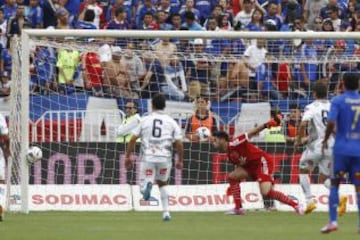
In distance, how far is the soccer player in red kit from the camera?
70.6 feet

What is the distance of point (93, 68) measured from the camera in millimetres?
23781

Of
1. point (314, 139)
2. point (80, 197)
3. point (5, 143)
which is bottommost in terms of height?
point (80, 197)

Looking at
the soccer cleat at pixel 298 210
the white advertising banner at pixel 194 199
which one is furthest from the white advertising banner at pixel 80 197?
the soccer cleat at pixel 298 210

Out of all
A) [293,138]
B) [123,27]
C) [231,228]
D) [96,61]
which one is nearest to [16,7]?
[123,27]

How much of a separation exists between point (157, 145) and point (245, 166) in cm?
220

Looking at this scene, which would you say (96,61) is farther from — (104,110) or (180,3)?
(180,3)

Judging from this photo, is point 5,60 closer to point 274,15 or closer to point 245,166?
point 274,15

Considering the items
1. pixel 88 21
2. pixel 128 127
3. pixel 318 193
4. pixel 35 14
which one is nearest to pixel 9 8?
pixel 35 14

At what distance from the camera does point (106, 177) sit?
23.2m

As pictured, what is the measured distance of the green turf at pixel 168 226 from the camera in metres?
16.2

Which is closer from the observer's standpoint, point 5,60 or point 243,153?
point 243,153

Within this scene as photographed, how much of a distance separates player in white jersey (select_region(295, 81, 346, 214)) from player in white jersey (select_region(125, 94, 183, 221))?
2.06m

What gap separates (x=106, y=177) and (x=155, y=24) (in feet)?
22.1

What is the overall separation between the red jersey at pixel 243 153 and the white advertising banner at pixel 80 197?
233cm
